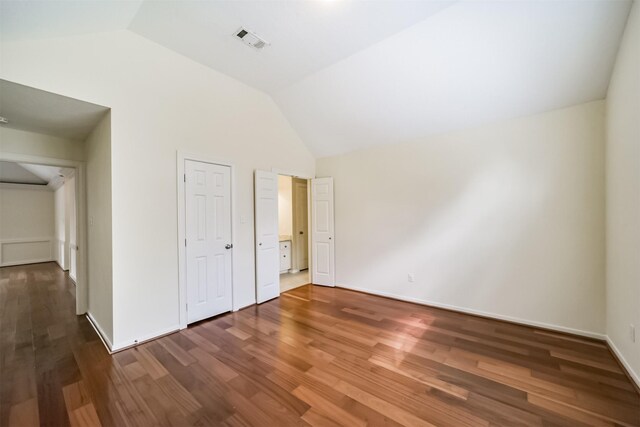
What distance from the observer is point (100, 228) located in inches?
115

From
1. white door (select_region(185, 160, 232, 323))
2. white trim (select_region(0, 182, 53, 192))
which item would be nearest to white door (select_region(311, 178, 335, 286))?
white door (select_region(185, 160, 232, 323))

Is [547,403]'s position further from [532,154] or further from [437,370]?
[532,154]

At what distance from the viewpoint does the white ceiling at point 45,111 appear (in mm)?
2193

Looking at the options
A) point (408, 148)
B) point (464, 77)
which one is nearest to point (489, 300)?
point (408, 148)

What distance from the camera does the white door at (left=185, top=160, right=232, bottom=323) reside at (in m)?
3.15

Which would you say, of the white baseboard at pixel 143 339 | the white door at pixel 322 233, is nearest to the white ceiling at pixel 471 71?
the white door at pixel 322 233

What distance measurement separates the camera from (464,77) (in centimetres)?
285

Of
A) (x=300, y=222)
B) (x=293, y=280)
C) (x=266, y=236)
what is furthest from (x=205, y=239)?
(x=300, y=222)

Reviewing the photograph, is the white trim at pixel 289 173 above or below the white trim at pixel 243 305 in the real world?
above

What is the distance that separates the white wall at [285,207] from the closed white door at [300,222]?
0.47ft

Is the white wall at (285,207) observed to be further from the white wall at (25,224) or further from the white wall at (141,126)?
the white wall at (25,224)

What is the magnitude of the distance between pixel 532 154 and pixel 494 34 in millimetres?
1502

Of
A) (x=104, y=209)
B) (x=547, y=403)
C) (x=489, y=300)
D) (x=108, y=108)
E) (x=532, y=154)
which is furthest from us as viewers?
(x=489, y=300)

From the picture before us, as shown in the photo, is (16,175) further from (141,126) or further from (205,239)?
(205,239)
